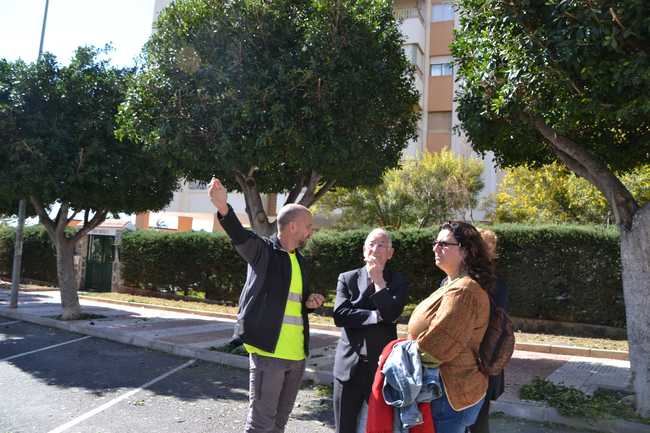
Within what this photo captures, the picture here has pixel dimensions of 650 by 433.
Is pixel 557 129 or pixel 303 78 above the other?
pixel 303 78

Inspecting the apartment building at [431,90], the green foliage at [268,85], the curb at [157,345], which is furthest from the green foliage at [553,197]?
the curb at [157,345]

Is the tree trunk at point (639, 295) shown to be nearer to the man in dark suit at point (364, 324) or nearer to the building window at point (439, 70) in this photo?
the man in dark suit at point (364, 324)

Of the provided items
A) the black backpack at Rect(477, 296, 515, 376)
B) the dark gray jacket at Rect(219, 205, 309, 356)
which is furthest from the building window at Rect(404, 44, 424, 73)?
the black backpack at Rect(477, 296, 515, 376)

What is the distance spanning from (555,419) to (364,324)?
3.20m

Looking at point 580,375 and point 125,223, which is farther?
point 125,223

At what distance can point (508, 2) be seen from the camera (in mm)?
5781

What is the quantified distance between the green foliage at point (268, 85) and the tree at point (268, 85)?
15mm

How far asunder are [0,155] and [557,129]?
33.2ft

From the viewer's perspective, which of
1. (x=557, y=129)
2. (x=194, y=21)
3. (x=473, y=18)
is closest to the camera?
(x=557, y=129)

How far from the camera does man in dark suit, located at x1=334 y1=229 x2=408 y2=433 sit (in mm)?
3447

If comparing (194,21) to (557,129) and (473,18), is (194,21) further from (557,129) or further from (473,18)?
(557,129)

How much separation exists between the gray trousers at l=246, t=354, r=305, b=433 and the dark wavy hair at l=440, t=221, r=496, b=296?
50.7 inches

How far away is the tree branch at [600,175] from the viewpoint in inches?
232

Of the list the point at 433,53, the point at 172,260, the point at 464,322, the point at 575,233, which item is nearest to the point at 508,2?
the point at 464,322
